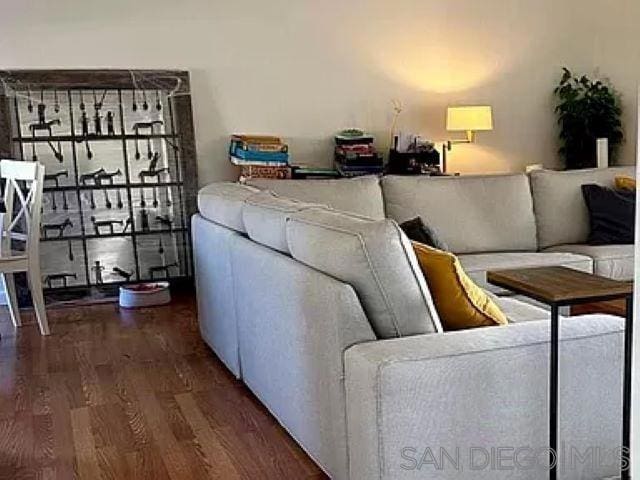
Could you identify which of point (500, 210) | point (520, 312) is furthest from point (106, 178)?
point (520, 312)

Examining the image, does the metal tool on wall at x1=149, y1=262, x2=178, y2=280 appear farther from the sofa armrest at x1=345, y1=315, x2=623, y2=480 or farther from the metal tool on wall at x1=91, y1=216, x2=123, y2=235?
the sofa armrest at x1=345, y1=315, x2=623, y2=480

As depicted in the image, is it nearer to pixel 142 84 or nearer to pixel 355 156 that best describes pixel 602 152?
pixel 355 156

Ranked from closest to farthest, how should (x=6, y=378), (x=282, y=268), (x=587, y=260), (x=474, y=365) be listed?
(x=474, y=365), (x=282, y=268), (x=6, y=378), (x=587, y=260)

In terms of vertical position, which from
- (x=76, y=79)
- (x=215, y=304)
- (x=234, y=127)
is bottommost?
(x=215, y=304)

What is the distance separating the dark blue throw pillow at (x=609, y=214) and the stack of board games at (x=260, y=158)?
6.78 ft

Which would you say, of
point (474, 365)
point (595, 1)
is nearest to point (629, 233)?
point (474, 365)

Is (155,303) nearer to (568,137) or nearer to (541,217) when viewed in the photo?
A: (541,217)

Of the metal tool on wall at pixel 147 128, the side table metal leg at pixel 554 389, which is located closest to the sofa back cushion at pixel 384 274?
the side table metal leg at pixel 554 389

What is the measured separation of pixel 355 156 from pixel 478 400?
3.74 metres

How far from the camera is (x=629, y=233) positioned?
4082mm

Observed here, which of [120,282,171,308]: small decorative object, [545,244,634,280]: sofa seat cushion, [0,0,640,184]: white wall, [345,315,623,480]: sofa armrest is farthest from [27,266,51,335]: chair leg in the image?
[545,244,634,280]: sofa seat cushion

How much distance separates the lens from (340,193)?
159 inches

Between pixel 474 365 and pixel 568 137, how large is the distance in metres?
4.79

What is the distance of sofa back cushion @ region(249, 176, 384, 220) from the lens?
13.1 ft
